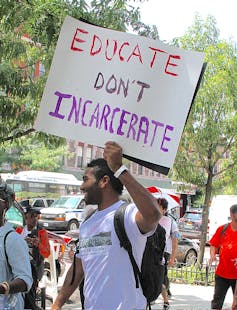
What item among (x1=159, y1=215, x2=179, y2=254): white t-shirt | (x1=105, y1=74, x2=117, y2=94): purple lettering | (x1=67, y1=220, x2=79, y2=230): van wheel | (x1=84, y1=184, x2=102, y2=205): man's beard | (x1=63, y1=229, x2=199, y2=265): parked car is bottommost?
(x1=67, y1=220, x2=79, y2=230): van wheel

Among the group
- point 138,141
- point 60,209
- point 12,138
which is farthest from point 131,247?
point 60,209

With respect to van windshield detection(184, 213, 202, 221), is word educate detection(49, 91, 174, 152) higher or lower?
higher

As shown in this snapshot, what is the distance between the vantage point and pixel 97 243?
3.03 meters

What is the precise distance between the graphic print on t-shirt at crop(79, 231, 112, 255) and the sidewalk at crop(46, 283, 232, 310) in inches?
239

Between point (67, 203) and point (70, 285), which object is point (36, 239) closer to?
point (70, 285)

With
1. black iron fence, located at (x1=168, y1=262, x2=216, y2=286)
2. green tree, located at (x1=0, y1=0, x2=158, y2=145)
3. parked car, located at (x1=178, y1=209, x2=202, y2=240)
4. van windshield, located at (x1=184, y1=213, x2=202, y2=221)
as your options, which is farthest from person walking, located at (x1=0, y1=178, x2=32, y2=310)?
van windshield, located at (x1=184, y1=213, x2=202, y2=221)

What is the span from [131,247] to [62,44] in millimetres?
1302

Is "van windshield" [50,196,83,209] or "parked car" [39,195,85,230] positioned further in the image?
"van windshield" [50,196,83,209]

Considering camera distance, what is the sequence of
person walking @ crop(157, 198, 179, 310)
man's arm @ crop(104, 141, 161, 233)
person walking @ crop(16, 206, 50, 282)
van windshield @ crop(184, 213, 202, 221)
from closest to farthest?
man's arm @ crop(104, 141, 161, 233) → person walking @ crop(16, 206, 50, 282) → person walking @ crop(157, 198, 179, 310) → van windshield @ crop(184, 213, 202, 221)

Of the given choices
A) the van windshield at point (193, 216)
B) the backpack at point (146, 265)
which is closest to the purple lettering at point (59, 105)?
the backpack at point (146, 265)

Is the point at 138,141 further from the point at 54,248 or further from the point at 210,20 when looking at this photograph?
the point at 210,20

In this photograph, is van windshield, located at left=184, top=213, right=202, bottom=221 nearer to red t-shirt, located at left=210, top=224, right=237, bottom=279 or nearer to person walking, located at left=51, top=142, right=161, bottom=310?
red t-shirt, located at left=210, top=224, right=237, bottom=279

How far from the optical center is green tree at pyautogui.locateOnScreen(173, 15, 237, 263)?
13859mm

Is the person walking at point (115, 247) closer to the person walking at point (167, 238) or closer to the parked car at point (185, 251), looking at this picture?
the person walking at point (167, 238)
